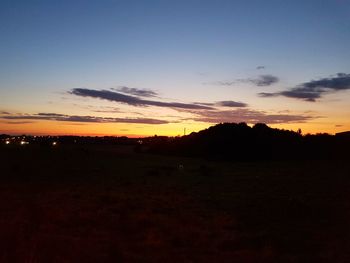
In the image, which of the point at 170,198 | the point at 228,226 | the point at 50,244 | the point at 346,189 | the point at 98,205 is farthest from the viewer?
the point at 346,189

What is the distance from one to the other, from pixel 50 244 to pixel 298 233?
7.75 meters

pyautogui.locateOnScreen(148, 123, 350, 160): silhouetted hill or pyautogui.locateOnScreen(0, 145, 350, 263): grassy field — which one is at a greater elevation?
pyautogui.locateOnScreen(148, 123, 350, 160): silhouetted hill

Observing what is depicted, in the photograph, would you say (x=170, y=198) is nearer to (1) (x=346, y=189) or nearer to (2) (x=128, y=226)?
(2) (x=128, y=226)

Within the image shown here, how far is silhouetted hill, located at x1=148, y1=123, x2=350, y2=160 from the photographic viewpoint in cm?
7406

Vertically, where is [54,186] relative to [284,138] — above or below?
below

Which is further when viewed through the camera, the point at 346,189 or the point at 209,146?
the point at 209,146

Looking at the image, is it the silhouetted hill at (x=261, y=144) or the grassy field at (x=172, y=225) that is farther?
the silhouetted hill at (x=261, y=144)

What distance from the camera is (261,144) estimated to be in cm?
7556

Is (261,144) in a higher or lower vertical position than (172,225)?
higher

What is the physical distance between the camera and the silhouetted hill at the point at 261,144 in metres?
74.1

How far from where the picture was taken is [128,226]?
53.0 ft

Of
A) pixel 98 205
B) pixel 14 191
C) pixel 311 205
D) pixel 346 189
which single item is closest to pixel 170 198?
pixel 98 205

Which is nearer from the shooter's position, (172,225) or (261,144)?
(172,225)

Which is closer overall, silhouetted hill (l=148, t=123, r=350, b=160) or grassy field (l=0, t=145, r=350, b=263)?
grassy field (l=0, t=145, r=350, b=263)
